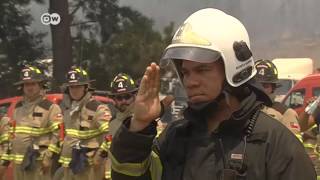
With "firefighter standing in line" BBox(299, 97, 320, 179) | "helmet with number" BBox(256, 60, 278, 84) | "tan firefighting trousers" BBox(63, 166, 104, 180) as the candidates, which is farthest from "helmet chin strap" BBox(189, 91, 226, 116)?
"tan firefighting trousers" BBox(63, 166, 104, 180)

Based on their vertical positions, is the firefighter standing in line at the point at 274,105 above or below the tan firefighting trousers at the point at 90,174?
above

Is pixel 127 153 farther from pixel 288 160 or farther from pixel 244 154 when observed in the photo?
pixel 288 160

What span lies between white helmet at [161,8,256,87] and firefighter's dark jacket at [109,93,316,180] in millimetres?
104

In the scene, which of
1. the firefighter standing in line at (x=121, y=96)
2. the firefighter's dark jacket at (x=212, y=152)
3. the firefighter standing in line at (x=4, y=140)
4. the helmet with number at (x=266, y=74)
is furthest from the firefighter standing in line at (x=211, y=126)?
the firefighter standing in line at (x=4, y=140)

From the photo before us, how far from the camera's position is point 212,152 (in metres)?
1.95

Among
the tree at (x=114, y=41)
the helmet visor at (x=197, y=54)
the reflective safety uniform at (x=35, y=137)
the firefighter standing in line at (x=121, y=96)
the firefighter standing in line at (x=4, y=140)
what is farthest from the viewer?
the tree at (x=114, y=41)

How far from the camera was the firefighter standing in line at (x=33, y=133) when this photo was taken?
7.12 meters

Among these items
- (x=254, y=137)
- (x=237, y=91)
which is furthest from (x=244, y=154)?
(x=237, y=91)

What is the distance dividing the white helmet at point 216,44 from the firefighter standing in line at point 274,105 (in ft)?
11.2

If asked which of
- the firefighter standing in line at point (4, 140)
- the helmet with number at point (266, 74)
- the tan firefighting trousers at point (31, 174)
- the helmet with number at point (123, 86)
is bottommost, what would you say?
the tan firefighting trousers at point (31, 174)

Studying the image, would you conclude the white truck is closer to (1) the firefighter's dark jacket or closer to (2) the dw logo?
(2) the dw logo

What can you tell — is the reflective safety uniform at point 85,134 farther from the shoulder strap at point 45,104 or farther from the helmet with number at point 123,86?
the shoulder strap at point 45,104

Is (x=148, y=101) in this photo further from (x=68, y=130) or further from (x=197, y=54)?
(x=68, y=130)

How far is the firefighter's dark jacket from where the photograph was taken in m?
1.87
